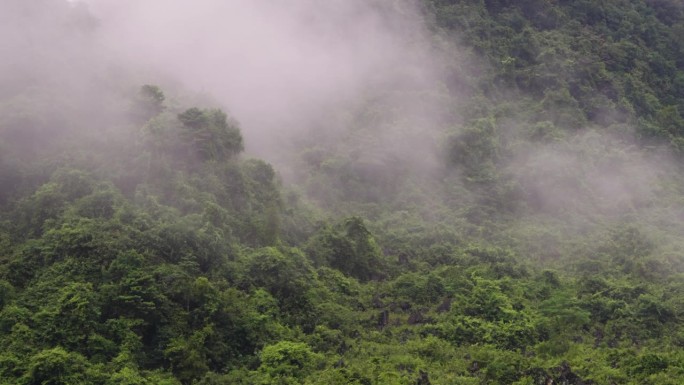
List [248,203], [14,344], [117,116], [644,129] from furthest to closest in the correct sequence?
[644,129]
[117,116]
[248,203]
[14,344]

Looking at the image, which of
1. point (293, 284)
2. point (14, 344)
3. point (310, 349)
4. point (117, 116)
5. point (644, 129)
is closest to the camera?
point (14, 344)

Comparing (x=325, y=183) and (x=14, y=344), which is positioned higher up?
(x=325, y=183)

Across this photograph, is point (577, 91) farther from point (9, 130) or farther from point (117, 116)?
point (9, 130)

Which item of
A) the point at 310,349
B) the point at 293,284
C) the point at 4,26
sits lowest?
the point at 310,349

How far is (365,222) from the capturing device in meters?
37.5

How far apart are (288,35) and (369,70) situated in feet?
17.5

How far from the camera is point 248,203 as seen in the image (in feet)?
108

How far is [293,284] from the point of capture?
28.3m

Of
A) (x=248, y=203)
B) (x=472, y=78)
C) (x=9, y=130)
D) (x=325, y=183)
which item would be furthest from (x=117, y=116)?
(x=472, y=78)

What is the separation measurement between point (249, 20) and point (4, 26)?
14880 mm

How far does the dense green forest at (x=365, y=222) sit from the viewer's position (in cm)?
2453

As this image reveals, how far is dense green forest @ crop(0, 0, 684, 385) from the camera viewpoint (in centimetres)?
2453

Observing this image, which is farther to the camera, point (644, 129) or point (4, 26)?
point (644, 129)

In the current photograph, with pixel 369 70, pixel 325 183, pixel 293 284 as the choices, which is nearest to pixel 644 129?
pixel 369 70
